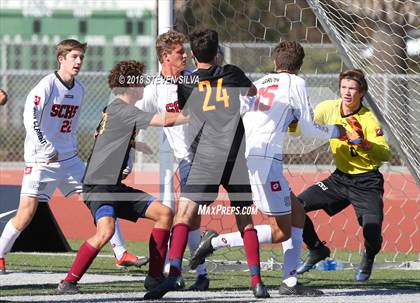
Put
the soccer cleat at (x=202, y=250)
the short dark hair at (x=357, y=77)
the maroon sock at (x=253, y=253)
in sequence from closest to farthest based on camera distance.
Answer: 1. the maroon sock at (x=253, y=253)
2. the soccer cleat at (x=202, y=250)
3. the short dark hair at (x=357, y=77)

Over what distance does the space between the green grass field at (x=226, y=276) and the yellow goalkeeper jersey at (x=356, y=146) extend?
3.23ft

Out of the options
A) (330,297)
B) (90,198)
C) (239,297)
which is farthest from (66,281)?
(330,297)

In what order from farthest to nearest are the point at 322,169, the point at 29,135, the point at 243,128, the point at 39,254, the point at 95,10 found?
the point at 95,10 < the point at 322,169 < the point at 39,254 < the point at 29,135 < the point at 243,128

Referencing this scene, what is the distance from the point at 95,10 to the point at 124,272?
24441 millimetres

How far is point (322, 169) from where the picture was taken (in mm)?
14258

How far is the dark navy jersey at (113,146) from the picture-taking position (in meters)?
8.01

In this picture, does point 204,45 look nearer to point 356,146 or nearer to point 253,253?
point 253,253

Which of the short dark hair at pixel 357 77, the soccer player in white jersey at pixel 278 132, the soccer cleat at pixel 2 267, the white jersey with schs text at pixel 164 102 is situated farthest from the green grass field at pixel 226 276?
the short dark hair at pixel 357 77

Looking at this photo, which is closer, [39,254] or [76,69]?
[76,69]

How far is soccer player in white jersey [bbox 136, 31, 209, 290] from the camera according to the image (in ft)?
28.7

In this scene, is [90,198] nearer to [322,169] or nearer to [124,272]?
[124,272]

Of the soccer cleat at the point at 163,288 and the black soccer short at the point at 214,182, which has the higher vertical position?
the black soccer short at the point at 214,182

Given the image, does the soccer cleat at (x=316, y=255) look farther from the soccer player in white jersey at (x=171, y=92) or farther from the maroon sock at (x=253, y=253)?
the maroon sock at (x=253, y=253)

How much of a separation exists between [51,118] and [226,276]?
2068 mm
